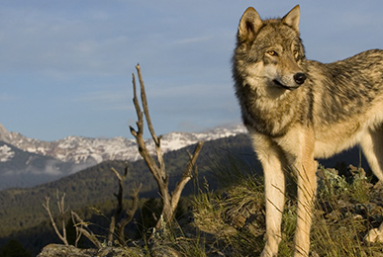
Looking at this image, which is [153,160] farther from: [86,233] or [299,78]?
[299,78]

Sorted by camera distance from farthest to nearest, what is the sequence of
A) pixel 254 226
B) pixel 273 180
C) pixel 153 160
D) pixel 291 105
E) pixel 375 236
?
pixel 153 160 → pixel 254 226 → pixel 273 180 → pixel 291 105 → pixel 375 236

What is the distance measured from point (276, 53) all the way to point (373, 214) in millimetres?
3170

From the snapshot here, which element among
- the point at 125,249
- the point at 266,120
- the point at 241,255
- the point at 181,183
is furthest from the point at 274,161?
the point at 181,183

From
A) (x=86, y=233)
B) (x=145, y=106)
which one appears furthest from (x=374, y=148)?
(x=145, y=106)

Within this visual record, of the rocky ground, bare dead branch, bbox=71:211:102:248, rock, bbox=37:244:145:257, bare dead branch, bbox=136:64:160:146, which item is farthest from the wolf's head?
bare dead branch, bbox=136:64:160:146

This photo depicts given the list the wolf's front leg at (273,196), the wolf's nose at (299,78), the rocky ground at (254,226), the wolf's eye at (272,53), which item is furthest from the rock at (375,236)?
the wolf's eye at (272,53)

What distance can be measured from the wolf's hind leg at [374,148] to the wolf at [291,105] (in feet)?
1.85

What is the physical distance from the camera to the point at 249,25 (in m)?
5.88

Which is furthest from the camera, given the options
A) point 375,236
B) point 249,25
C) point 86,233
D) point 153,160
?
point 153,160

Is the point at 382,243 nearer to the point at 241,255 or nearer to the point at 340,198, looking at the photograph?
the point at 241,255

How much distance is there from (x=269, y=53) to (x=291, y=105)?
0.76 meters

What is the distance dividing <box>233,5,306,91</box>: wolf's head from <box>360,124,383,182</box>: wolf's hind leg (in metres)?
2.15

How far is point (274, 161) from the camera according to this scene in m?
6.03

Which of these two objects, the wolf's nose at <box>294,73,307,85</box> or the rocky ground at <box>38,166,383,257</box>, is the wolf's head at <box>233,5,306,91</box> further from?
the rocky ground at <box>38,166,383,257</box>
